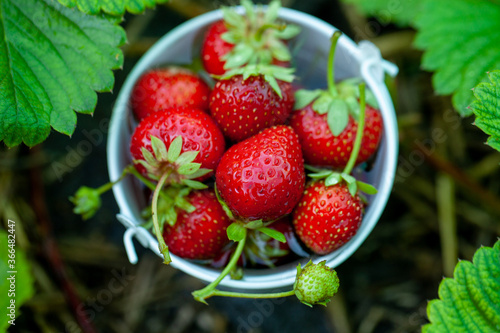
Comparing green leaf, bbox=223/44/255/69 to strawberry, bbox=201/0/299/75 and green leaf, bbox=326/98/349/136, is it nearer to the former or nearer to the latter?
strawberry, bbox=201/0/299/75

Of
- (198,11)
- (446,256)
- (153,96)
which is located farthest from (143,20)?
(446,256)

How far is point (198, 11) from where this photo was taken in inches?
54.1

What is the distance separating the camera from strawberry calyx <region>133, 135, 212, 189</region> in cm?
84

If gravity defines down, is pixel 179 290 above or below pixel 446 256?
below

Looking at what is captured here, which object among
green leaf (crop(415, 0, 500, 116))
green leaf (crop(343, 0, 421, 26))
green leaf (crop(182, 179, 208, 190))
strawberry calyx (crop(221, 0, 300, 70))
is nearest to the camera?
green leaf (crop(182, 179, 208, 190))

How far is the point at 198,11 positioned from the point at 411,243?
87 cm

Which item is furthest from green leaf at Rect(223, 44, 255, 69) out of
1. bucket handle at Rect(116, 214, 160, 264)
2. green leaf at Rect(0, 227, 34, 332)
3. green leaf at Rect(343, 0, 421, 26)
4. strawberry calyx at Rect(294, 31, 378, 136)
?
green leaf at Rect(0, 227, 34, 332)

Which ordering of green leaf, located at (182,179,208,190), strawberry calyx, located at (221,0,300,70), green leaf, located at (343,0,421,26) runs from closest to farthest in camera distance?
1. green leaf, located at (182,179,208,190)
2. strawberry calyx, located at (221,0,300,70)
3. green leaf, located at (343,0,421,26)

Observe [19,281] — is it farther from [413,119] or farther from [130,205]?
[413,119]

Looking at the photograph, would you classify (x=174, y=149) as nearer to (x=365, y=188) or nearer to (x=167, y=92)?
(x=167, y=92)

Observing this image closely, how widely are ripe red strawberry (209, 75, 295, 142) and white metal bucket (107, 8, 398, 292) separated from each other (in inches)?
6.9

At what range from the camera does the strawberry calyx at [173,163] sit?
84cm

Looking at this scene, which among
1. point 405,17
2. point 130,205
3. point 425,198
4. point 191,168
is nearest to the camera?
point 191,168

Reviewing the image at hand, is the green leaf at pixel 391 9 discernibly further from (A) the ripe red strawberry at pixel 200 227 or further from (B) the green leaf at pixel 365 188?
(A) the ripe red strawberry at pixel 200 227
